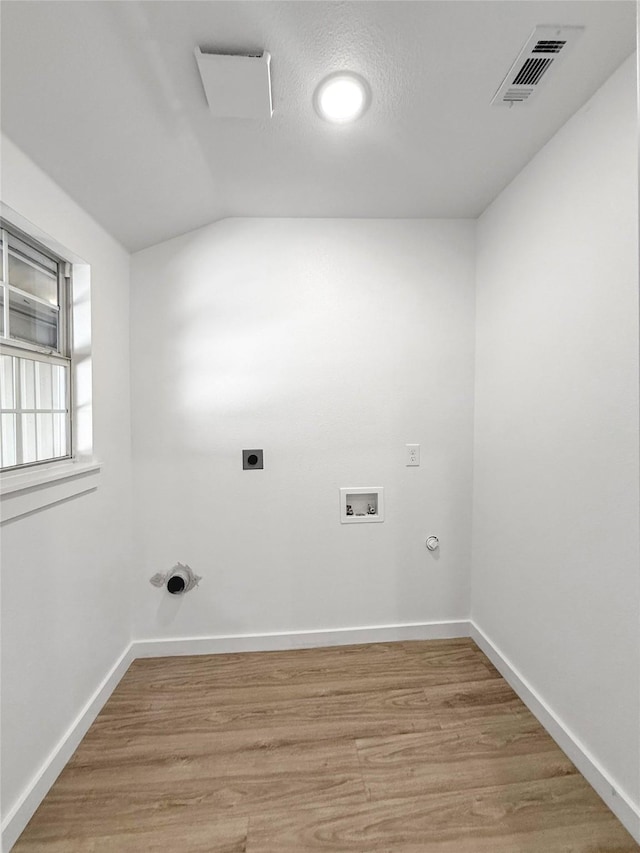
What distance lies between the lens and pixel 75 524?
154cm

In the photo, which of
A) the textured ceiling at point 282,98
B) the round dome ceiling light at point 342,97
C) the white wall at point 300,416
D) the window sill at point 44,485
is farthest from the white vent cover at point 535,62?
the window sill at point 44,485

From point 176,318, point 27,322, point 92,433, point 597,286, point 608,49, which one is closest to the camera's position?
point 608,49

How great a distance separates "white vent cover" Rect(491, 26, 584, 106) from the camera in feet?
3.57

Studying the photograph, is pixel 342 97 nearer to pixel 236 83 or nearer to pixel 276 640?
pixel 236 83

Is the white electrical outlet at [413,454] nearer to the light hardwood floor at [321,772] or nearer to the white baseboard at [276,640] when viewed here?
the white baseboard at [276,640]

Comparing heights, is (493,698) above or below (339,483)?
below

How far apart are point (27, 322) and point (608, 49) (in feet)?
6.91

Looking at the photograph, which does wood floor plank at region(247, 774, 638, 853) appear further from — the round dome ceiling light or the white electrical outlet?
the round dome ceiling light

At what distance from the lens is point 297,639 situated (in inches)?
84.0

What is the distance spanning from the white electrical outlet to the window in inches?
65.3

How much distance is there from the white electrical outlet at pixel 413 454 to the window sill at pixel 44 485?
5.04 feet

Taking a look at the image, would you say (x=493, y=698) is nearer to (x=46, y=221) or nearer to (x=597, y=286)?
(x=597, y=286)

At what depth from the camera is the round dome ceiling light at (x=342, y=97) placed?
1237mm

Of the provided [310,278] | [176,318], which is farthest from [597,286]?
[176,318]
